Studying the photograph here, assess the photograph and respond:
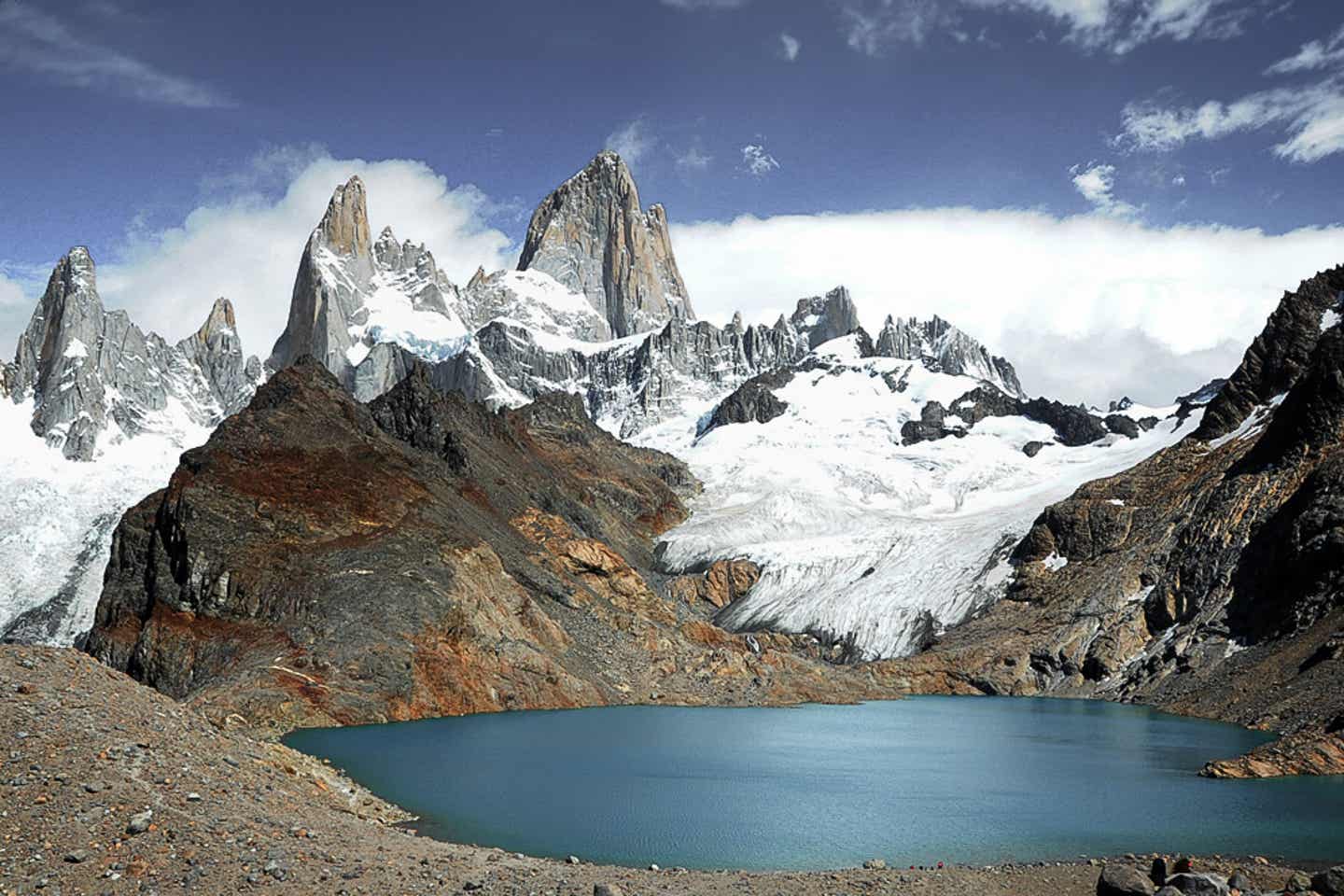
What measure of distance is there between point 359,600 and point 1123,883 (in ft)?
172

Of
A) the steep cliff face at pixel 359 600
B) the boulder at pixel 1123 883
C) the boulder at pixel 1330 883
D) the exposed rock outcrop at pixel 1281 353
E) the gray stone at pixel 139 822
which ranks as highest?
the exposed rock outcrop at pixel 1281 353

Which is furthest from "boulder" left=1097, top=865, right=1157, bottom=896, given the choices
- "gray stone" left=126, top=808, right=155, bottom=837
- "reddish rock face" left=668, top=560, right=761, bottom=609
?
"reddish rock face" left=668, top=560, right=761, bottom=609

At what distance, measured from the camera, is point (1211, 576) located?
299 feet

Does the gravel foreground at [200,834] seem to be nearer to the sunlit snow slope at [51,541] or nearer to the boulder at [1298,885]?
the boulder at [1298,885]

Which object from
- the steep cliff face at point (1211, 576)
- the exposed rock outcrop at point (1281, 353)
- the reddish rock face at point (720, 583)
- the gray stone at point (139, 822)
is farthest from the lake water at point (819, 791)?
the exposed rock outcrop at point (1281, 353)

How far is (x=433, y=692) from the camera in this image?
63312mm

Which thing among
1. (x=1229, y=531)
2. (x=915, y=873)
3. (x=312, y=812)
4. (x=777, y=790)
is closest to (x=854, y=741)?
(x=777, y=790)

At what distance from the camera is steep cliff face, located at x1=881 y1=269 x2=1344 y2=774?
7300cm

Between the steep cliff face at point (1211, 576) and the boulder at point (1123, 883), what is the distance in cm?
3661

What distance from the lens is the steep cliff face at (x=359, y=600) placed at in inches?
2393

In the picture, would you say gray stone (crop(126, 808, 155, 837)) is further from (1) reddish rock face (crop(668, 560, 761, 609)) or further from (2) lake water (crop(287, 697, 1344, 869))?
(1) reddish rock face (crop(668, 560, 761, 609))

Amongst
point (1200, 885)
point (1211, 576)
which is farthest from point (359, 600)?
point (1211, 576)

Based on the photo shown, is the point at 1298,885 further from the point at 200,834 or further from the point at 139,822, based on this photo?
the point at 139,822

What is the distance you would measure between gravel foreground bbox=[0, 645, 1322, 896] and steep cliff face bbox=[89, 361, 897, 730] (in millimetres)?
28222
